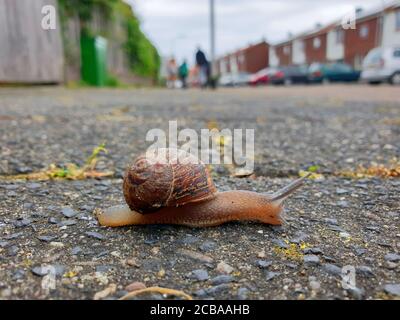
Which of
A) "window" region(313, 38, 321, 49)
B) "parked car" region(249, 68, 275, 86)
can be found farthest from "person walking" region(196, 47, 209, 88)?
"parked car" region(249, 68, 275, 86)

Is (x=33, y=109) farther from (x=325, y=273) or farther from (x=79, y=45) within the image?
(x=79, y=45)

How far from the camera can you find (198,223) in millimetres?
1336

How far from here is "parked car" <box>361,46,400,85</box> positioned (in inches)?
653

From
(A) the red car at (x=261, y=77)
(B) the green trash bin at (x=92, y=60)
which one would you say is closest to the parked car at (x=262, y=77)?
(A) the red car at (x=261, y=77)

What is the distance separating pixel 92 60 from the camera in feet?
37.2

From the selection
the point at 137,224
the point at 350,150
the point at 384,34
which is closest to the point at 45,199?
the point at 137,224

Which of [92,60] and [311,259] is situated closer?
[311,259]

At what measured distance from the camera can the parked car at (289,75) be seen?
23844mm

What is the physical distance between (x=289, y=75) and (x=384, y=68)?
778 cm

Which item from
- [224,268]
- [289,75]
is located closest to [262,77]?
[289,75]

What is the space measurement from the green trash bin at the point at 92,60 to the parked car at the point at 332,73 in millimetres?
15512

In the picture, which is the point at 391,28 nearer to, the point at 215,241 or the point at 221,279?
the point at 215,241

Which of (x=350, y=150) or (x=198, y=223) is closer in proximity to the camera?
(x=198, y=223)

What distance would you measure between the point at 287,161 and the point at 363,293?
1.30m
